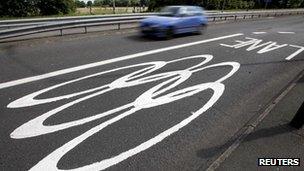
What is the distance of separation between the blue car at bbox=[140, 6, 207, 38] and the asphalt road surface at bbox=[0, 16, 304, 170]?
8.22 ft

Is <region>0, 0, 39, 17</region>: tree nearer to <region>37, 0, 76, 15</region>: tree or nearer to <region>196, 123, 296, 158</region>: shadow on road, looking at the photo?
<region>37, 0, 76, 15</region>: tree

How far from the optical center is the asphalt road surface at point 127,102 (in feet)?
14.2

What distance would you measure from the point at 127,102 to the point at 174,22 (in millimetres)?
8965

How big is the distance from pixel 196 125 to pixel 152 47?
7027mm

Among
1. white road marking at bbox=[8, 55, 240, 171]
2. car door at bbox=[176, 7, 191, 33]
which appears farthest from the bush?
white road marking at bbox=[8, 55, 240, 171]

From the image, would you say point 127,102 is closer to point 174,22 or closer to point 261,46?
point 174,22

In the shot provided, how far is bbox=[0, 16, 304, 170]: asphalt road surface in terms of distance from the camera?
14.2 feet

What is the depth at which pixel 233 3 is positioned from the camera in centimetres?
5141

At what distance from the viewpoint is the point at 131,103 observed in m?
6.15

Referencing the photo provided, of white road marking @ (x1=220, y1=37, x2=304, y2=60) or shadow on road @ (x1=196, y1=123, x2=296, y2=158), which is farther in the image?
white road marking @ (x1=220, y1=37, x2=304, y2=60)

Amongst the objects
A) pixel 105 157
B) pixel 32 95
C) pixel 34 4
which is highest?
pixel 34 4

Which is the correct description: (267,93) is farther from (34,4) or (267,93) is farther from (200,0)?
(200,0)

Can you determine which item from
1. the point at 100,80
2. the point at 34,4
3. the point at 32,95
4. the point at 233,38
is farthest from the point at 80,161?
the point at 34,4

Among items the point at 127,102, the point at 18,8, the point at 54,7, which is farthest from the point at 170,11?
the point at 54,7
